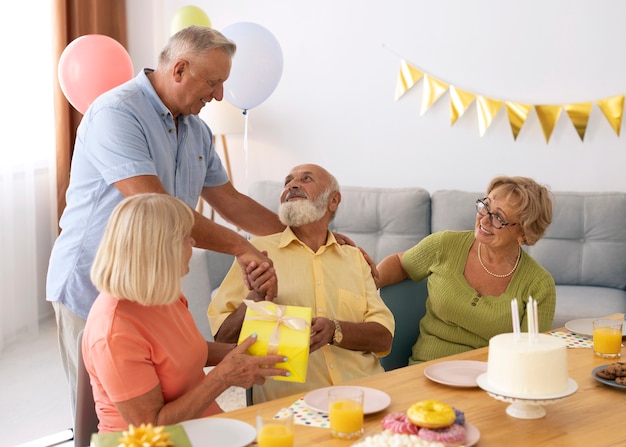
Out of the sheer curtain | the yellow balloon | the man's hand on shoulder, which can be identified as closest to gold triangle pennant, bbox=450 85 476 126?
the yellow balloon

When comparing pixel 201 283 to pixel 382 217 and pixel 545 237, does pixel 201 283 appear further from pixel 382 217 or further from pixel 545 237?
pixel 545 237

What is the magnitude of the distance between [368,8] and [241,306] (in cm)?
321

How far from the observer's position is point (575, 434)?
1678 mm

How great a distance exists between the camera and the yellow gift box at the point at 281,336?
188cm

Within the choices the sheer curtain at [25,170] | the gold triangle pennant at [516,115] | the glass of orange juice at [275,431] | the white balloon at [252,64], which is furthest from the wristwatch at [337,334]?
the sheer curtain at [25,170]

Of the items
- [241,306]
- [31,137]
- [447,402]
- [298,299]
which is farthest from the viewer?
[31,137]

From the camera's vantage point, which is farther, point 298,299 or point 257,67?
point 257,67

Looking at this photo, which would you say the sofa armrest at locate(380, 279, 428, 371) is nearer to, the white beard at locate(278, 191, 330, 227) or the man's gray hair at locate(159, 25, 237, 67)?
the white beard at locate(278, 191, 330, 227)

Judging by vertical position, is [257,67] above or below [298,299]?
above

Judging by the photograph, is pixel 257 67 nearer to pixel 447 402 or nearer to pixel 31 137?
pixel 31 137

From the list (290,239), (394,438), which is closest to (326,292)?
(290,239)

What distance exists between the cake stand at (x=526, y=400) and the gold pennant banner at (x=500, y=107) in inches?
122

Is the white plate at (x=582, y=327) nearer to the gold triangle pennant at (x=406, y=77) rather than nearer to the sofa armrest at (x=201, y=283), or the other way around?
the sofa armrest at (x=201, y=283)

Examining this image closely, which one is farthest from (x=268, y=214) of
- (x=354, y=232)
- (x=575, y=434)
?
(x=354, y=232)
